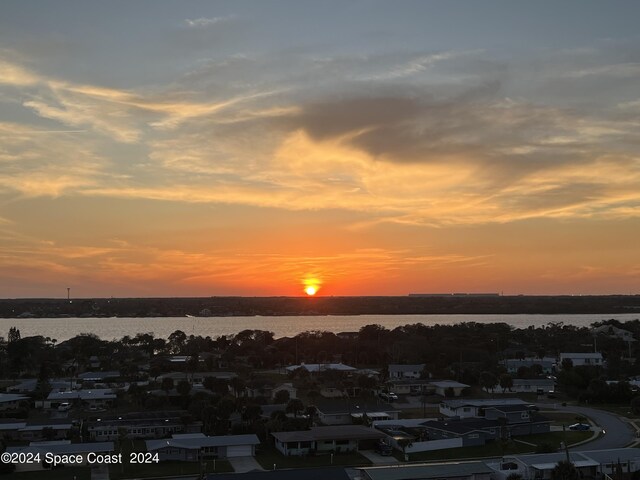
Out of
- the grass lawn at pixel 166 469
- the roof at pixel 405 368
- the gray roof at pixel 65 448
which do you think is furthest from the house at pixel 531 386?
the gray roof at pixel 65 448

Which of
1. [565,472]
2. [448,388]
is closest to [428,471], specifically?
[565,472]

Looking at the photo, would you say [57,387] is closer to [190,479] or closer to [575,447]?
[190,479]

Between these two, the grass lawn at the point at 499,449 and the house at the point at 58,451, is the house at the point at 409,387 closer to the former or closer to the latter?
the grass lawn at the point at 499,449

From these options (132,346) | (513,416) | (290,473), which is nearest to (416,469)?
(290,473)

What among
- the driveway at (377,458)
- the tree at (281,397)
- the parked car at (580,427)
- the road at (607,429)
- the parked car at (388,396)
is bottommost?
the driveway at (377,458)

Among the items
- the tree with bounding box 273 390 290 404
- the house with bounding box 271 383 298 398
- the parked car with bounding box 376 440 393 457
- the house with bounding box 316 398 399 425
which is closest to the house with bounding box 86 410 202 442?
the house with bounding box 316 398 399 425

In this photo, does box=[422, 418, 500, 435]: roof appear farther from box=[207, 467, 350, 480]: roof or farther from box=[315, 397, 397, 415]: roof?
box=[207, 467, 350, 480]: roof
